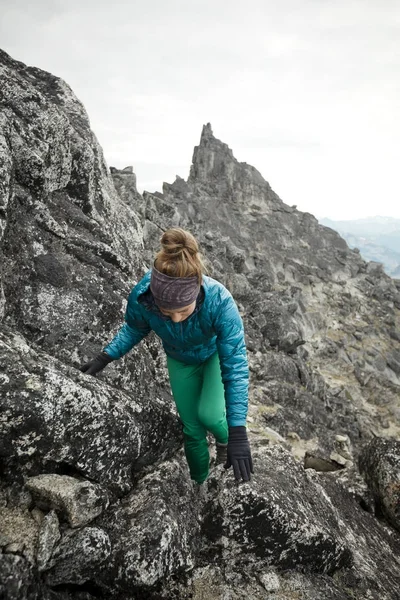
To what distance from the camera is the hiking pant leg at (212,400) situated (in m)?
6.34

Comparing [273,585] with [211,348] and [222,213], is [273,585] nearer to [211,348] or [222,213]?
[211,348]

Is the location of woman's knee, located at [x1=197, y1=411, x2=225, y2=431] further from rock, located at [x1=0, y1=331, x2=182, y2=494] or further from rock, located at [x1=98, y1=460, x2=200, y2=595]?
rock, located at [x1=98, y1=460, x2=200, y2=595]

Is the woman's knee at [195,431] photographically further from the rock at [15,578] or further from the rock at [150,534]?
the rock at [15,578]

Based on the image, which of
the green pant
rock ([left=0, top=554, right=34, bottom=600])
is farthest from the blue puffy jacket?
rock ([left=0, top=554, right=34, bottom=600])

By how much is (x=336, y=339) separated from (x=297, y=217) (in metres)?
51.8

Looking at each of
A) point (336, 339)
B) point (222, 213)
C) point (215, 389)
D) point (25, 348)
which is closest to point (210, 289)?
point (215, 389)

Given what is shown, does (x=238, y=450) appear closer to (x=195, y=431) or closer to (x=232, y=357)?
(x=195, y=431)

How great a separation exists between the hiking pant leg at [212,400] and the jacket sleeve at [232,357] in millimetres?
593

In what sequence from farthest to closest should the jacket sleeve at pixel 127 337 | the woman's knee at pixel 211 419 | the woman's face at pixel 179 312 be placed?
the jacket sleeve at pixel 127 337 → the woman's knee at pixel 211 419 → the woman's face at pixel 179 312

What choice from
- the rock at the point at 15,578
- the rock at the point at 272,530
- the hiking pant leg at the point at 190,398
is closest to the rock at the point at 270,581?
the rock at the point at 272,530

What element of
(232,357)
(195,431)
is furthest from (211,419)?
(232,357)

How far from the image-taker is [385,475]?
905cm

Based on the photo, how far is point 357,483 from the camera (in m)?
9.78

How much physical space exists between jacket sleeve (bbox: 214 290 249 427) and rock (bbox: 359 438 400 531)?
18.9 feet
